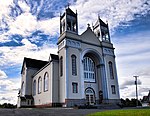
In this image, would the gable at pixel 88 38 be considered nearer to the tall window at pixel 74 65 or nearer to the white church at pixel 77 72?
the white church at pixel 77 72

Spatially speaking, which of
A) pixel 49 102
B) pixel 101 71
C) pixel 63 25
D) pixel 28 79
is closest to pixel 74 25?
pixel 63 25

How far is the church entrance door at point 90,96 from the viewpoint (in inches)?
1220

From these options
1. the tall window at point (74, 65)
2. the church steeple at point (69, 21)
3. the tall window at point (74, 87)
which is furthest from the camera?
the church steeple at point (69, 21)

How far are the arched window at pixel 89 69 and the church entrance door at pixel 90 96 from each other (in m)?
2.05

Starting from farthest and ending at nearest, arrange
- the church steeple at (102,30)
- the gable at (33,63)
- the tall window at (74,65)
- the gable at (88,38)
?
the gable at (33,63) < the church steeple at (102,30) < the gable at (88,38) < the tall window at (74,65)

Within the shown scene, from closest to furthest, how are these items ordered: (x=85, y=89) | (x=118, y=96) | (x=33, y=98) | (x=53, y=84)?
(x=53, y=84), (x=85, y=89), (x=118, y=96), (x=33, y=98)

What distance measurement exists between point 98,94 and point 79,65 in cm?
735

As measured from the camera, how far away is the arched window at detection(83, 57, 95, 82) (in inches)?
1251

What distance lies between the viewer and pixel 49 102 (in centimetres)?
2919

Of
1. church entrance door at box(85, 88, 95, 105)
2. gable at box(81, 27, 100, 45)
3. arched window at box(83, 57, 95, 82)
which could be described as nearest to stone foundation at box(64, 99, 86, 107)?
church entrance door at box(85, 88, 95, 105)

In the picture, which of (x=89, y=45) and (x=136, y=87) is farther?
(x=136, y=87)

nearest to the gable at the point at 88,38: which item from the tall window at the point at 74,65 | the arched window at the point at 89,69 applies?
the arched window at the point at 89,69

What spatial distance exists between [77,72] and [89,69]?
4.61 metres

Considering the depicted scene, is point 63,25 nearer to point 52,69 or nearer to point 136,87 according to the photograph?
point 52,69
